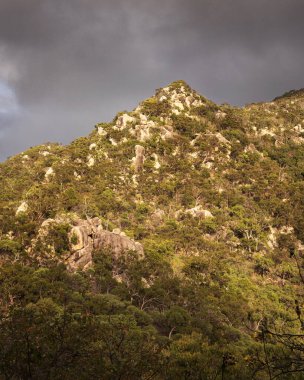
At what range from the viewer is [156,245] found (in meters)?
69.6

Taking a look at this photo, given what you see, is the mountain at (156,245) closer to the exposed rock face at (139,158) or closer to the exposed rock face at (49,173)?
the exposed rock face at (139,158)

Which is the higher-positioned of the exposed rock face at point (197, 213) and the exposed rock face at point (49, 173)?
the exposed rock face at point (49, 173)

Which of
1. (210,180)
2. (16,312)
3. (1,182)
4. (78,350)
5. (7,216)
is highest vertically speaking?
(1,182)

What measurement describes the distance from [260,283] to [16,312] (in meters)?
60.9

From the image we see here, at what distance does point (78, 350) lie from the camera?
14453 millimetres

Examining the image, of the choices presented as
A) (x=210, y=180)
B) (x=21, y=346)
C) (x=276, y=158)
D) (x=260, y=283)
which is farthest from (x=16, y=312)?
(x=276, y=158)

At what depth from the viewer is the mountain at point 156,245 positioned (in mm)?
16984

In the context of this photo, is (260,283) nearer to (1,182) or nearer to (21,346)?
(21,346)

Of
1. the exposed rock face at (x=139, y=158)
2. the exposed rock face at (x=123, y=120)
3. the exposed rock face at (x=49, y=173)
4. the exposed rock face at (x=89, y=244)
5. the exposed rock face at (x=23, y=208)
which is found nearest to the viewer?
the exposed rock face at (x=89, y=244)

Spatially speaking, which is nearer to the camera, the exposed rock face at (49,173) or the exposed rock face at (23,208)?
the exposed rock face at (23,208)

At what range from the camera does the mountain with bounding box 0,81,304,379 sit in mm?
16984

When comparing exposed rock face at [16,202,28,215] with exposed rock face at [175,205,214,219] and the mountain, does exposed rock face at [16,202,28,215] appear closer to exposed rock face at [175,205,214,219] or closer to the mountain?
the mountain

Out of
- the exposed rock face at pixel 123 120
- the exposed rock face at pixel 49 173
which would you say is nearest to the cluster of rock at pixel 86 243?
the exposed rock face at pixel 49 173

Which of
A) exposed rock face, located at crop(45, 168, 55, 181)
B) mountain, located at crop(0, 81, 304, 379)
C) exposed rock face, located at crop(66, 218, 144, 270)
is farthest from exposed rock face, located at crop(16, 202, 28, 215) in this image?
exposed rock face, located at crop(45, 168, 55, 181)
